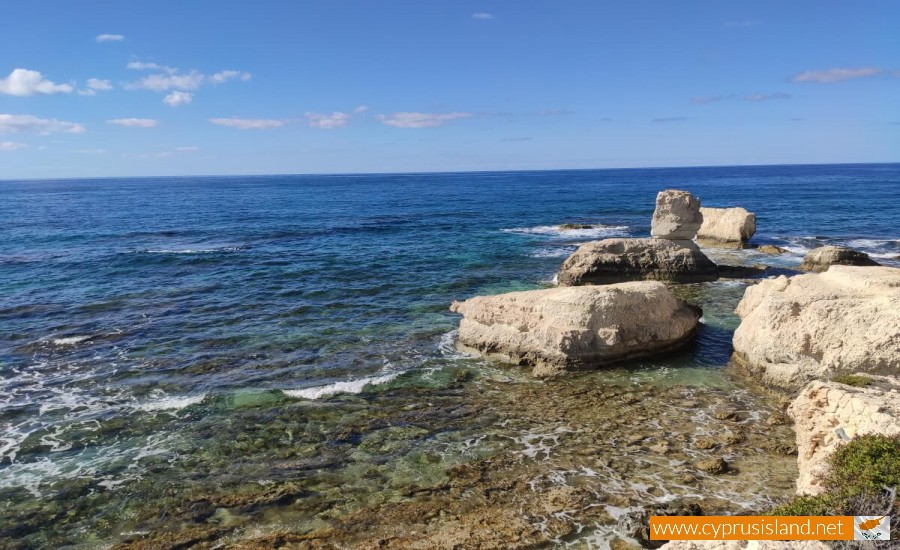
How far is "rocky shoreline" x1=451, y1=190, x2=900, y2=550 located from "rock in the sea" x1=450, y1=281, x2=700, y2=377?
0.12 feet

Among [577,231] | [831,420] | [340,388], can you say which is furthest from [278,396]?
[577,231]

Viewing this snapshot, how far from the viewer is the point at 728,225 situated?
4438 cm

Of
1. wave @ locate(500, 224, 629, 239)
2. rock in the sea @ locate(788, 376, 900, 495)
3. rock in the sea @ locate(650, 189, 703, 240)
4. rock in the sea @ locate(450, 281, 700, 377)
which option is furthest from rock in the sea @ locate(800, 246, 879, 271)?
rock in the sea @ locate(788, 376, 900, 495)

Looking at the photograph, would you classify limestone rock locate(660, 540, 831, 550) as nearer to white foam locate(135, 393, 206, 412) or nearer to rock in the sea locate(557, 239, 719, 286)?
white foam locate(135, 393, 206, 412)

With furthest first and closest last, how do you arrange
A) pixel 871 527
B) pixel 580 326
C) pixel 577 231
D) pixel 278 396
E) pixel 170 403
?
pixel 577 231, pixel 580 326, pixel 278 396, pixel 170 403, pixel 871 527

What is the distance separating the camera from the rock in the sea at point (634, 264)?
30.4 m

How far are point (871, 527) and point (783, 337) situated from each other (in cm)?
1088

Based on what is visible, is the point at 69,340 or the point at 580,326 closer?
the point at 580,326

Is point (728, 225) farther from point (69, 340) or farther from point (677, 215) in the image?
point (69, 340)

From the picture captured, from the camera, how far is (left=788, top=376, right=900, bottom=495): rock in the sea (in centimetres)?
1005

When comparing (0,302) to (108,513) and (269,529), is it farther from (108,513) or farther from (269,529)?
(269,529)

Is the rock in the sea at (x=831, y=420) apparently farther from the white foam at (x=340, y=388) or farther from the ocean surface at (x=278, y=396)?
the white foam at (x=340, y=388)

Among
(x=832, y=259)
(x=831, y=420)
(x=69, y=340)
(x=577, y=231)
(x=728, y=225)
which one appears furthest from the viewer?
(x=577, y=231)

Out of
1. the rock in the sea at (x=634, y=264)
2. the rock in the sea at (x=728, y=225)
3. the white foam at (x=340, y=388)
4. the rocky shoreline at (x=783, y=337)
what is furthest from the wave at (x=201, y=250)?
the rock in the sea at (x=728, y=225)
